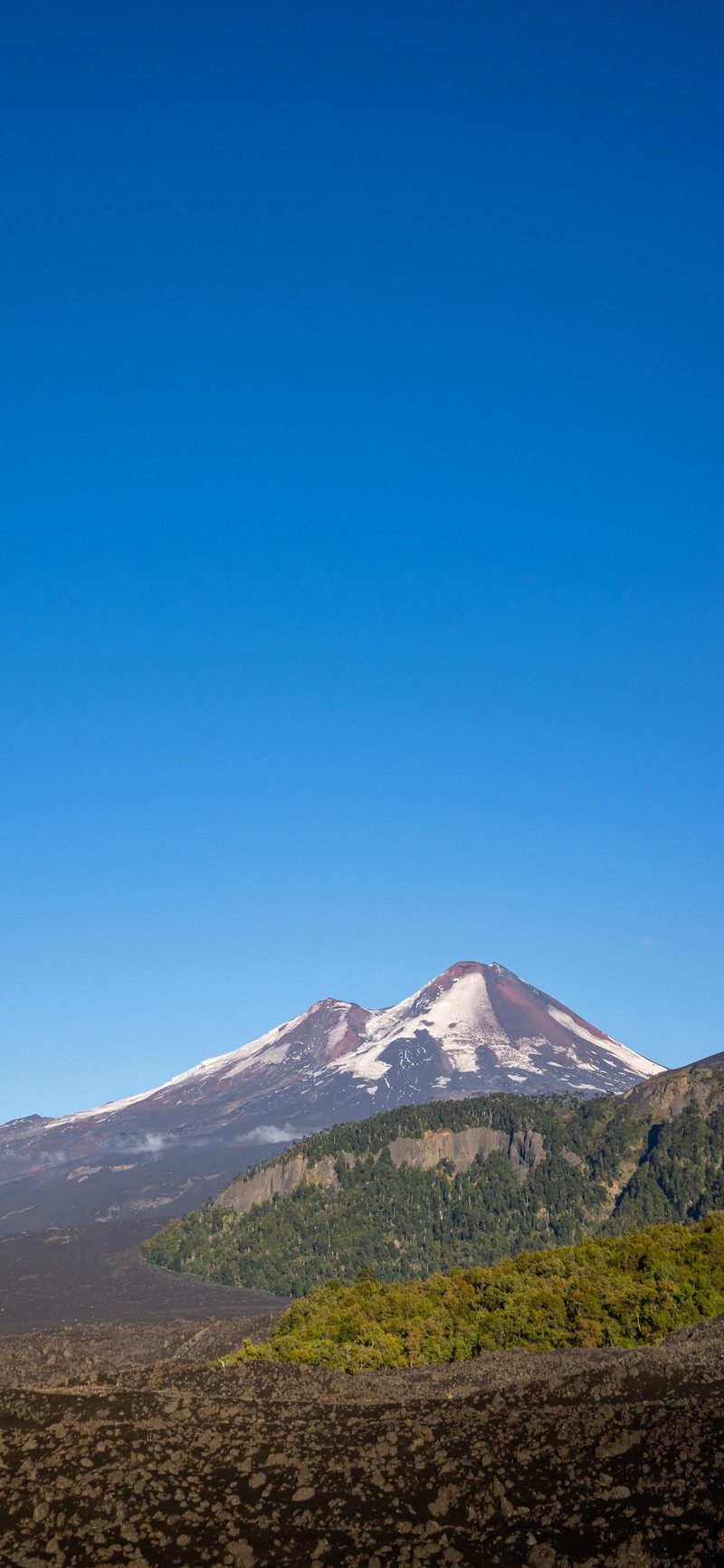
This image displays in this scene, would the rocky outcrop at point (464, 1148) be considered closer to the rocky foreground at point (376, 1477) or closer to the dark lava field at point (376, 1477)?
the dark lava field at point (376, 1477)

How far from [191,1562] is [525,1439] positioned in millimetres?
6712

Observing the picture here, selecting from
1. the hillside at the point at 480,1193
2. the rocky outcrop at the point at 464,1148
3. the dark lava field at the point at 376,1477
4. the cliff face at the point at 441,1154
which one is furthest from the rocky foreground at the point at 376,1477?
the cliff face at the point at 441,1154

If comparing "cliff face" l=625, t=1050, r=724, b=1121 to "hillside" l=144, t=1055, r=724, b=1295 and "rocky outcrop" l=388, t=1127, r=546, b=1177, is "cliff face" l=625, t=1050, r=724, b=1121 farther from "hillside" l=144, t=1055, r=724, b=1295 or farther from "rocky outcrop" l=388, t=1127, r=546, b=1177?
"rocky outcrop" l=388, t=1127, r=546, b=1177

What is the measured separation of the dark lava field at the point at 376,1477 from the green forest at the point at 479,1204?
141864mm

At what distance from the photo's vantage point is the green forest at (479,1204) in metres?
163

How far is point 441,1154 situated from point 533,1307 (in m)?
143

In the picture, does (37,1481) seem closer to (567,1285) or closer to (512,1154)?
(567,1285)

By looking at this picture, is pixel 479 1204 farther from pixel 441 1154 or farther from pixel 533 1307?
pixel 533 1307

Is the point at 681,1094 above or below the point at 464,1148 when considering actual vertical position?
above

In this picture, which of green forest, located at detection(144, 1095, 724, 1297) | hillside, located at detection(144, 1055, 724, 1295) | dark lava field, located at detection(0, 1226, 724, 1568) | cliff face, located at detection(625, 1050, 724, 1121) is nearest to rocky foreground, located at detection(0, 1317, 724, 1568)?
dark lava field, located at detection(0, 1226, 724, 1568)

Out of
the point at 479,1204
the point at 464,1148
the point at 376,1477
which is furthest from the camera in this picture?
the point at 464,1148

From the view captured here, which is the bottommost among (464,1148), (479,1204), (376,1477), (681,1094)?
(479,1204)

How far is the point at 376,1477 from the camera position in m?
19.8

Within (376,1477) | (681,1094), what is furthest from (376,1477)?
(681,1094)
